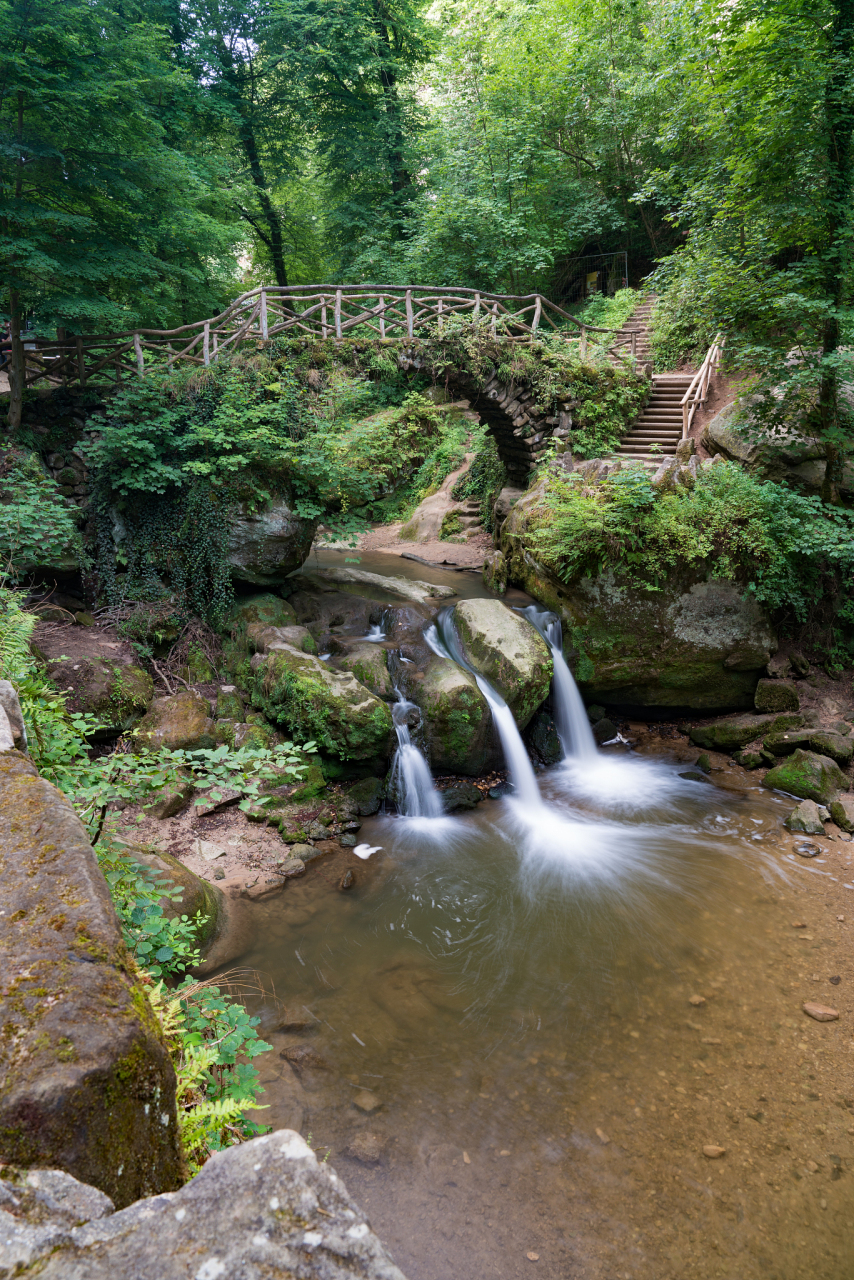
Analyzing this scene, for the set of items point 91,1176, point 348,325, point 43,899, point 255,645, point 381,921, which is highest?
point 348,325

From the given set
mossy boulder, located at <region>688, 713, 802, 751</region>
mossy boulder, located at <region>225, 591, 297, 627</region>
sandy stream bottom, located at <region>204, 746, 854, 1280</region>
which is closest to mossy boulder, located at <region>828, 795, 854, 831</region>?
sandy stream bottom, located at <region>204, 746, 854, 1280</region>

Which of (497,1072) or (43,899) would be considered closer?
(43,899)

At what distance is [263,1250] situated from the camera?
899mm

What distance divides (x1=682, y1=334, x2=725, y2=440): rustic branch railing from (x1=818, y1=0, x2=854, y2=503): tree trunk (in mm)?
3468

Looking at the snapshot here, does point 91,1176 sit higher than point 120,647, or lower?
higher

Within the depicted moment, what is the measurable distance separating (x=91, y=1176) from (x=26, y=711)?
2.76m

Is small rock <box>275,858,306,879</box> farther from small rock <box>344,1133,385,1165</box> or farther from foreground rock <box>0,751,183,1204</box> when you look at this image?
foreground rock <box>0,751,183,1204</box>

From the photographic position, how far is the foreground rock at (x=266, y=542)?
9172 millimetres

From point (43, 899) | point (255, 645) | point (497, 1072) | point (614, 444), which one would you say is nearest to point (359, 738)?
point (255, 645)

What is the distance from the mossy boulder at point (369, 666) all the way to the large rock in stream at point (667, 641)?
2910 mm

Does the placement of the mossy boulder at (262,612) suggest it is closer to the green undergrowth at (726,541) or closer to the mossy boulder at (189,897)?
the green undergrowth at (726,541)

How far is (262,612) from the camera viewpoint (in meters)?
9.41

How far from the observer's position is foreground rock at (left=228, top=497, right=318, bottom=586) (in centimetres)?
917

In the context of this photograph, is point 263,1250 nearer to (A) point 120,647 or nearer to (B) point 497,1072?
(B) point 497,1072
